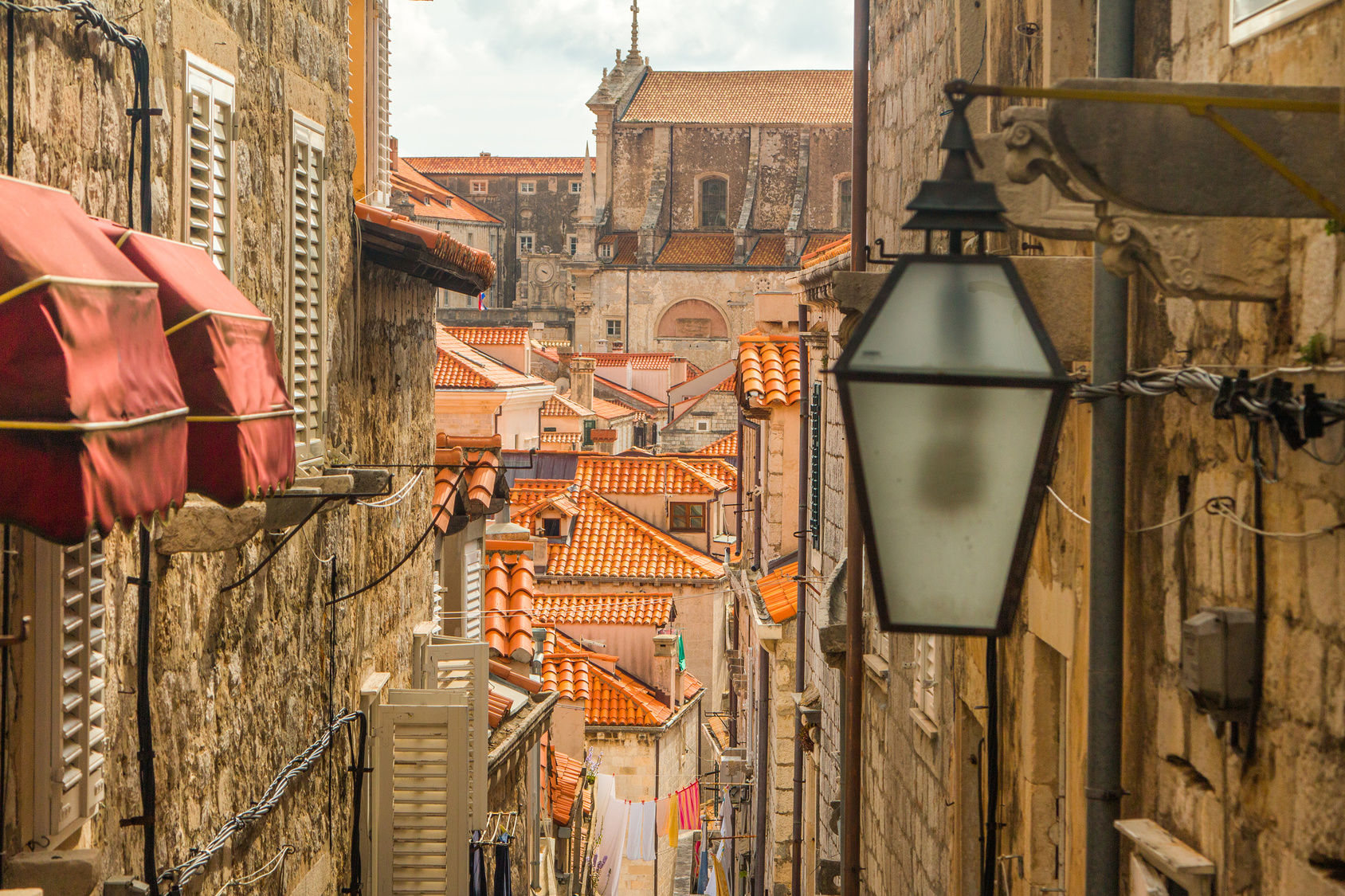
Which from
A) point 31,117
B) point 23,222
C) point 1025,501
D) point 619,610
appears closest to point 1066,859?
point 1025,501

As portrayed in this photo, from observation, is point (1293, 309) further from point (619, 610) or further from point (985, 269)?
point (619, 610)

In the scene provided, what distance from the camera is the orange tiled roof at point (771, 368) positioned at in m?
17.1

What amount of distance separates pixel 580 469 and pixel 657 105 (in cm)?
3838

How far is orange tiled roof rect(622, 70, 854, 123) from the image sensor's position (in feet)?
235

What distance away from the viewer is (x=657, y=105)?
238 ft

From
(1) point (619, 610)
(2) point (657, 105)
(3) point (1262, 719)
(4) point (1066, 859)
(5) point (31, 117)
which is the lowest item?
(1) point (619, 610)

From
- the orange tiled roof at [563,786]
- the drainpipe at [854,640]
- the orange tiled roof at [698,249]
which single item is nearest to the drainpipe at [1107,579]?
the drainpipe at [854,640]

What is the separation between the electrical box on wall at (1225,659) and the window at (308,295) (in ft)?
17.3

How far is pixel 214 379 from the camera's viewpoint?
14.0 feet

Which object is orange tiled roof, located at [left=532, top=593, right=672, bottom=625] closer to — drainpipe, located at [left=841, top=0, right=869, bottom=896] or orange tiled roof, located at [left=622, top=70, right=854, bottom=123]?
drainpipe, located at [left=841, top=0, right=869, bottom=896]

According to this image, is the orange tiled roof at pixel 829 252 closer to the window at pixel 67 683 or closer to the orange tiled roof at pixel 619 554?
the window at pixel 67 683

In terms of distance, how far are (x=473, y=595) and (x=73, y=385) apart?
40.5 ft

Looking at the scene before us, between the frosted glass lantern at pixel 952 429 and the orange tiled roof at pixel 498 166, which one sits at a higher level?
the orange tiled roof at pixel 498 166

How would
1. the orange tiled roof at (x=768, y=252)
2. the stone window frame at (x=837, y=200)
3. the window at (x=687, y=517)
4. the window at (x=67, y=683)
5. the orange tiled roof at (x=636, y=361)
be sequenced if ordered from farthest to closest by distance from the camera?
the stone window frame at (x=837, y=200)
the orange tiled roof at (x=768, y=252)
the orange tiled roof at (x=636, y=361)
the window at (x=687, y=517)
the window at (x=67, y=683)
